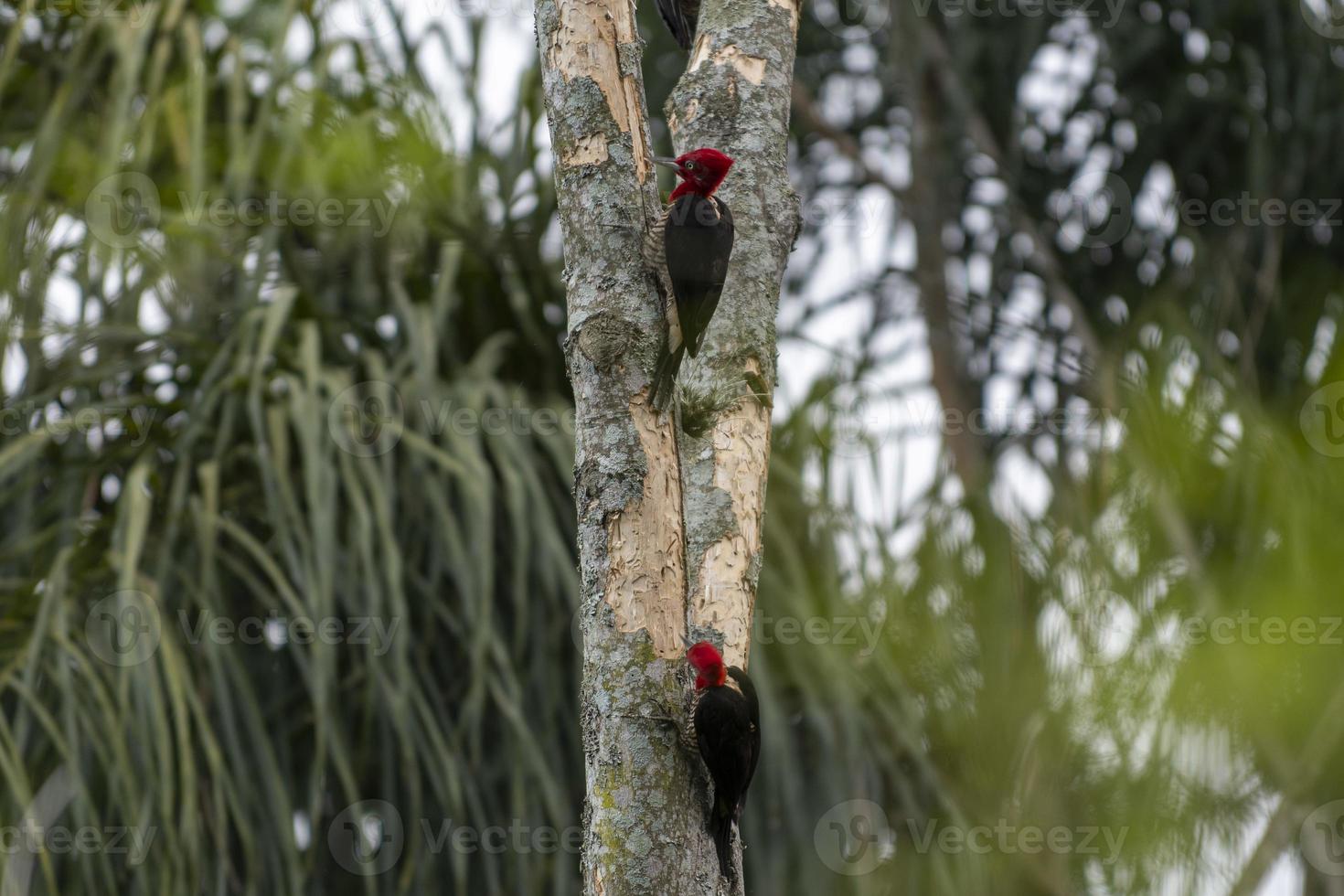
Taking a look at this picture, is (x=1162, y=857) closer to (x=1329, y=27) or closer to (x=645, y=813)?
(x=645, y=813)

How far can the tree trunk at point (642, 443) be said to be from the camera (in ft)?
3.71

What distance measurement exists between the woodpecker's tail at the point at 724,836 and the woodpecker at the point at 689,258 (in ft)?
1.23

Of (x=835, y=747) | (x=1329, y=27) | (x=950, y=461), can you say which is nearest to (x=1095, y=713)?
(x=835, y=747)

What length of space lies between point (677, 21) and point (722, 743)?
129 cm

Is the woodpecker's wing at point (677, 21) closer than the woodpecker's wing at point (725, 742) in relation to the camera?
No

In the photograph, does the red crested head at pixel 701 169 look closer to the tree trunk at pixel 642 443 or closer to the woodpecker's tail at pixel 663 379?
the tree trunk at pixel 642 443

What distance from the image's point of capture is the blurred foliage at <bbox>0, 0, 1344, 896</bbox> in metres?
A: 2.27

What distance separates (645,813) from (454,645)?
142 centimetres

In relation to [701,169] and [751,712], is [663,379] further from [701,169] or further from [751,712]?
[701,169]

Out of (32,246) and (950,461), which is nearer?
(32,246)

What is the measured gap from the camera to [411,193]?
3.02 meters

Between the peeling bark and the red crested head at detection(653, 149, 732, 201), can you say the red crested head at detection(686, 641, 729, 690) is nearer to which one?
the peeling bark

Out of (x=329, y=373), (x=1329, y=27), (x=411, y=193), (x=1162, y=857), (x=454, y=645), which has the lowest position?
(x=1162, y=857)

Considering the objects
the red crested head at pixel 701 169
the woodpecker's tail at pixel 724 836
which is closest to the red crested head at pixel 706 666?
the woodpecker's tail at pixel 724 836
